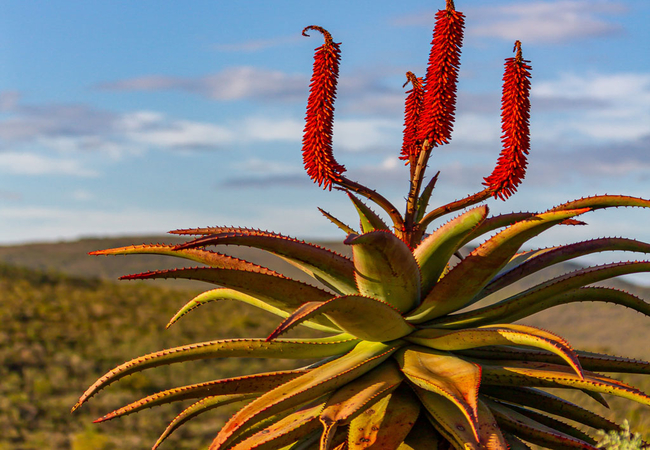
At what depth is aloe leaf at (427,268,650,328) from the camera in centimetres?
319

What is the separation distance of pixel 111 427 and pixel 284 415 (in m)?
10.7

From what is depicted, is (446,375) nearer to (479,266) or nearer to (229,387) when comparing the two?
(479,266)

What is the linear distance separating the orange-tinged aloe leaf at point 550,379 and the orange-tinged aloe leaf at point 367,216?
0.83 meters

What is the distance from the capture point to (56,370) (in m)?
14.7

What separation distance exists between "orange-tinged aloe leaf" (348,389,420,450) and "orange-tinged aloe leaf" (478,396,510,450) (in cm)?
29

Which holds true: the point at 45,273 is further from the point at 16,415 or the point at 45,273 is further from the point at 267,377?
the point at 267,377

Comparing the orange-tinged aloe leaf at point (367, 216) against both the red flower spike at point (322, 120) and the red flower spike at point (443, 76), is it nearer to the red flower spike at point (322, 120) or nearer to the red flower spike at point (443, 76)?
the red flower spike at point (322, 120)

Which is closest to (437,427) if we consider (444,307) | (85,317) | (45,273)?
(444,307)

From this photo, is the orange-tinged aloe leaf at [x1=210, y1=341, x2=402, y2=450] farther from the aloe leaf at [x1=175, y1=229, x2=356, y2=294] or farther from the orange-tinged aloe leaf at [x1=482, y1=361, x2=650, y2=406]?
the orange-tinged aloe leaf at [x1=482, y1=361, x2=650, y2=406]

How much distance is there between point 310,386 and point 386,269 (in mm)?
572

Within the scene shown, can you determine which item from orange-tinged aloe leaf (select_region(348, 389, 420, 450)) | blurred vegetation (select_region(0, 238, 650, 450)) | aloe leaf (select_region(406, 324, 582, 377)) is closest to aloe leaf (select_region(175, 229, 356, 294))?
aloe leaf (select_region(406, 324, 582, 377))

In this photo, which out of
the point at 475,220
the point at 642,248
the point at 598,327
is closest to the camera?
the point at 475,220

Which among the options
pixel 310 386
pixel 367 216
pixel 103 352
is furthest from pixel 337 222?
pixel 103 352

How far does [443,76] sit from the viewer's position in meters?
3.28
